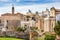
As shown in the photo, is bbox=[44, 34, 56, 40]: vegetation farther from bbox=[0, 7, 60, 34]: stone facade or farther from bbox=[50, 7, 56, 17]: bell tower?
bbox=[50, 7, 56, 17]: bell tower

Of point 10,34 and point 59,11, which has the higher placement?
point 59,11

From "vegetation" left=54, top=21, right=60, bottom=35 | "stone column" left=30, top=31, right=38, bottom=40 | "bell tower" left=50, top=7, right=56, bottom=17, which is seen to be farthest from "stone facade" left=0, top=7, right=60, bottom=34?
"stone column" left=30, top=31, right=38, bottom=40

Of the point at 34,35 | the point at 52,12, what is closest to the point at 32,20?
the point at 52,12

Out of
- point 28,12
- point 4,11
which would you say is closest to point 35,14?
point 28,12

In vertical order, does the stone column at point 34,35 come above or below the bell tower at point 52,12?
below

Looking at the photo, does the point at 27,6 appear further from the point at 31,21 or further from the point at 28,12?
the point at 31,21

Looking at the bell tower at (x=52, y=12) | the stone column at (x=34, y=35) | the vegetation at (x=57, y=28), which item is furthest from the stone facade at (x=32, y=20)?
the stone column at (x=34, y=35)

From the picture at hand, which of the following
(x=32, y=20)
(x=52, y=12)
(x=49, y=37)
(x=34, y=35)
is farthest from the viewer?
(x=32, y=20)

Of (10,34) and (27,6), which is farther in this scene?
(10,34)

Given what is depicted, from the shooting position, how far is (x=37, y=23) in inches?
300

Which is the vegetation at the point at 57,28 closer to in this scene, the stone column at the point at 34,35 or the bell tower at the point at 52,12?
the bell tower at the point at 52,12

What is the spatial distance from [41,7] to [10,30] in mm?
1007

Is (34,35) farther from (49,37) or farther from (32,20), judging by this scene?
(32,20)

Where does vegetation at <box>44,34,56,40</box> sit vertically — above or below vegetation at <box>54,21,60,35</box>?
below
